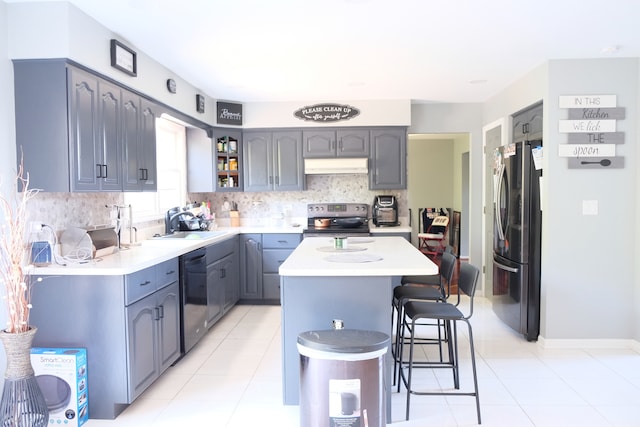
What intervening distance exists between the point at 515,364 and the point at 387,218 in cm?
233

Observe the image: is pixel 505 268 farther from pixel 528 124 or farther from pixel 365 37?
pixel 365 37

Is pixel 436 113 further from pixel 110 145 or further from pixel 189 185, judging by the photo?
pixel 110 145

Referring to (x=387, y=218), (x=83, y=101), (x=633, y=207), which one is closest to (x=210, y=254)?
(x=83, y=101)

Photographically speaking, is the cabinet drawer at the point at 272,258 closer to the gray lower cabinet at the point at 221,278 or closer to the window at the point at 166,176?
the gray lower cabinet at the point at 221,278

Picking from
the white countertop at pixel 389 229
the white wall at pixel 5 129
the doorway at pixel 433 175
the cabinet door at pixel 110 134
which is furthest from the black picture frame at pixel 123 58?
the doorway at pixel 433 175

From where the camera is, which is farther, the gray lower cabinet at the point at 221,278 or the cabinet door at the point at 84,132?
the gray lower cabinet at the point at 221,278

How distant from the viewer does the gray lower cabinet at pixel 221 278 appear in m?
3.97

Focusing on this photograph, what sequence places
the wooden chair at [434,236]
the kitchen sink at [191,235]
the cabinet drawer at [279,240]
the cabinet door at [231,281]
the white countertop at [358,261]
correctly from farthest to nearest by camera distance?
1. the wooden chair at [434,236]
2. the cabinet drawer at [279,240]
3. the cabinet door at [231,281]
4. the kitchen sink at [191,235]
5. the white countertop at [358,261]

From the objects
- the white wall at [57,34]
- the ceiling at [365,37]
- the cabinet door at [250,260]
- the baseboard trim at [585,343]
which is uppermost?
the ceiling at [365,37]

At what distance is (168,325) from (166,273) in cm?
37

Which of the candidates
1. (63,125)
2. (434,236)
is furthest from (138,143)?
(434,236)

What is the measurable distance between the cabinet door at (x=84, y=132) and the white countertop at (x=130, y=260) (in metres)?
0.46

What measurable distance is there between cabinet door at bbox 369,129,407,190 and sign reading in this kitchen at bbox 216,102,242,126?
5.20ft

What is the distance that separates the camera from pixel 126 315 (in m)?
2.48
